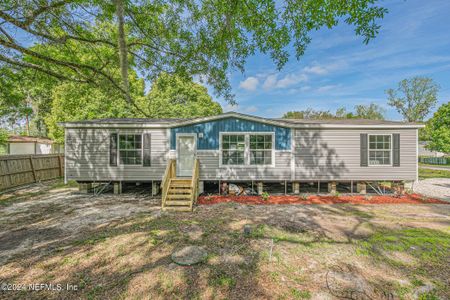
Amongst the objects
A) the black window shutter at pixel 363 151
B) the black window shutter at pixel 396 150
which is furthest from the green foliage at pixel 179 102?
the black window shutter at pixel 396 150

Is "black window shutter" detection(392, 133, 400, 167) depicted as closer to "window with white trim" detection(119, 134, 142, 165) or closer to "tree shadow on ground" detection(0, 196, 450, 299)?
"tree shadow on ground" detection(0, 196, 450, 299)

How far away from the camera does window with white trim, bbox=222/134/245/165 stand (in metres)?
9.13

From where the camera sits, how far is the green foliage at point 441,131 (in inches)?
725

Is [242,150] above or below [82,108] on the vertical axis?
below

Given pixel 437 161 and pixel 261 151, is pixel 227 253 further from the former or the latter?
pixel 437 161

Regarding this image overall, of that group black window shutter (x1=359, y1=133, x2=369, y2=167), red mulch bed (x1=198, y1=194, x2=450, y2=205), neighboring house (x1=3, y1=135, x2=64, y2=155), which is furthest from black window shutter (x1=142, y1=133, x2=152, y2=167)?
neighboring house (x1=3, y1=135, x2=64, y2=155)

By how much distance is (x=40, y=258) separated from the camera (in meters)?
3.82

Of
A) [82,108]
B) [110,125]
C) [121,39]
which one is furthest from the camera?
[82,108]

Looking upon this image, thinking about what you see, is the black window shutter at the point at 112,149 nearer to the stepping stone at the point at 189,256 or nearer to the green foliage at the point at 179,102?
the stepping stone at the point at 189,256

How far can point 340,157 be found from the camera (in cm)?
923

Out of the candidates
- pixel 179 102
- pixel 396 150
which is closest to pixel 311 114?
pixel 179 102

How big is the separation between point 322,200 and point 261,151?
322 centimetres

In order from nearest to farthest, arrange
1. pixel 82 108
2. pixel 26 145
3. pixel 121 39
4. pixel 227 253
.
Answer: pixel 227 253
pixel 121 39
pixel 82 108
pixel 26 145

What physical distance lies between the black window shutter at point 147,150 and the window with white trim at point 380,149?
9.95 m
